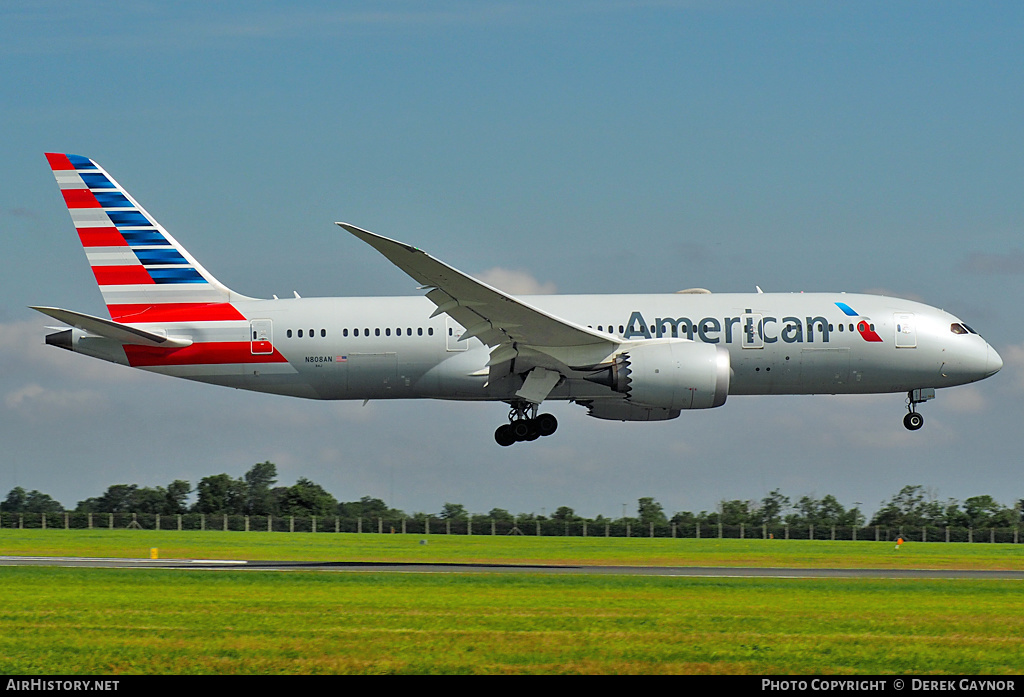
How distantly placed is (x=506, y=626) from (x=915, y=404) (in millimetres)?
20995

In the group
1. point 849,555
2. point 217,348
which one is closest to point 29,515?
point 217,348

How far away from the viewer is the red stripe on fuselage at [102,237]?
38688 mm

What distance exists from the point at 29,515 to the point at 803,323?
46.7 m

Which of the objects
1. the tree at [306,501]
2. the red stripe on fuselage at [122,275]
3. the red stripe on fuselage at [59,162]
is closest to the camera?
the red stripe on fuselage at [122,275]

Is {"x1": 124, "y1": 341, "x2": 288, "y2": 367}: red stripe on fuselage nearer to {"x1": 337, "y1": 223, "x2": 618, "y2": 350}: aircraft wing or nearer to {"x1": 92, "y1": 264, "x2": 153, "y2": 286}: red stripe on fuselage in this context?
{"x1": 92, "y1": 264, "x2": 153, "y2": 286}: red stripe on fuselage

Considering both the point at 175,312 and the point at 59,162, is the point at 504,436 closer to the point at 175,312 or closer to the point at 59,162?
the point at 175,312

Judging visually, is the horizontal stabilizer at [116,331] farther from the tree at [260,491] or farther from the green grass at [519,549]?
the tree at [260,491]

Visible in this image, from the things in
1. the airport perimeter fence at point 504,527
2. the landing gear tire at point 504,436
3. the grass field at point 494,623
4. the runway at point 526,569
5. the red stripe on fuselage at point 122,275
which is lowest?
the airport perimeter fence at point 504,527

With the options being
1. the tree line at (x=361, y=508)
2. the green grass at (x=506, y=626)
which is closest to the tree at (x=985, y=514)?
the tree line at (x=361, y=508)

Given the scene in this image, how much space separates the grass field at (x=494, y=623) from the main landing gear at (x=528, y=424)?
718 cm

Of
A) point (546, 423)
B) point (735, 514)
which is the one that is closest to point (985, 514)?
point (735, 514)

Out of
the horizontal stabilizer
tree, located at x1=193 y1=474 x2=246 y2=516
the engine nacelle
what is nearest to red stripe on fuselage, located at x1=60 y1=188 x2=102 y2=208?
the horizontal stabilizer

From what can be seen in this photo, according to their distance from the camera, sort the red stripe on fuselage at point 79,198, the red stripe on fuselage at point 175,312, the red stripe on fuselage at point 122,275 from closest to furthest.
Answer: the red stripe on fuselage at point 175,312 < the red stripe on fuselage at point 122,275 < the red stripe on fuselage at point 79,198
